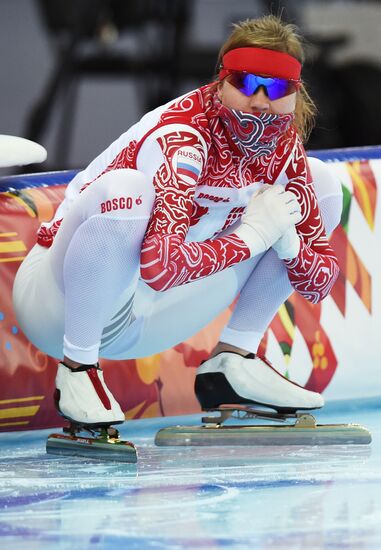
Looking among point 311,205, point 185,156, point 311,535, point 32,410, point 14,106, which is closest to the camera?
point 311,535

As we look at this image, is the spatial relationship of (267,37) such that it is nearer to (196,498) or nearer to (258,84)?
(258,84)

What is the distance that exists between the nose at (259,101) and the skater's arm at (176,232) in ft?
0.51

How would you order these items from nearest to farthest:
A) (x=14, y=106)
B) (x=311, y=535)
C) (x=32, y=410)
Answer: (x=311, y=535)
(x=32, y=410)
(x=14, y=106)

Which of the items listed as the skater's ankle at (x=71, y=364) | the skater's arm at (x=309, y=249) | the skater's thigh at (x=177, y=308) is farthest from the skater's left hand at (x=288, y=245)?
the skater's ankle at (x=71, y=364)

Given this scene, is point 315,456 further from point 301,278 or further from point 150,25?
point 150,25

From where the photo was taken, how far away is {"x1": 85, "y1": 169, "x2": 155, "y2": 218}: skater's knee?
2998 mm

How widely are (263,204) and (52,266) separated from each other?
0.48m

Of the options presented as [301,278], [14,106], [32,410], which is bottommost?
[14,106]

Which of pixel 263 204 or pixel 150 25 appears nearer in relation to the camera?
pixel 263 204

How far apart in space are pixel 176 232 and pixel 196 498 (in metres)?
0.55

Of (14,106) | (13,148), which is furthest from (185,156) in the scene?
(14,106)

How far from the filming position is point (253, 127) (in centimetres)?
310

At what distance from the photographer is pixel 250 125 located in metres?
3.10

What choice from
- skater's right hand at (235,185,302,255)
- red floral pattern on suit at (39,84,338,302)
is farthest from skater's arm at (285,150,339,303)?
skater's right hand at (235,185,302,255)
